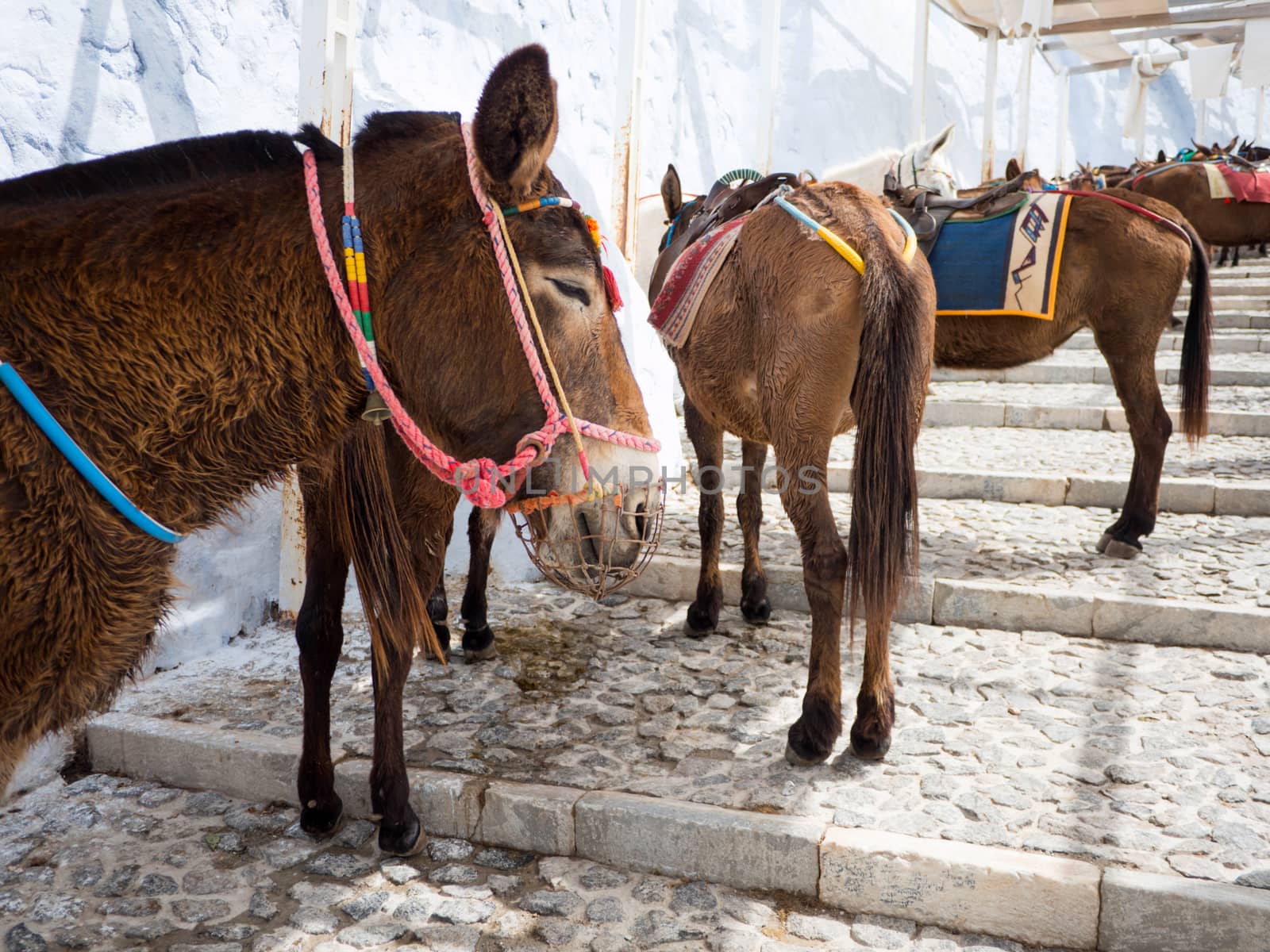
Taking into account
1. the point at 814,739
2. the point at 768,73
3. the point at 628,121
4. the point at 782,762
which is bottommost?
the point at 782,762

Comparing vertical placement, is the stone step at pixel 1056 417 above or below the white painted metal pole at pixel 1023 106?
below

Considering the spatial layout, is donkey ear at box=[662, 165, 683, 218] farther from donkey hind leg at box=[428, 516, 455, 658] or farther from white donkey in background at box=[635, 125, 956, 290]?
donkey hind leg at box=[428, 516, 455, 658]

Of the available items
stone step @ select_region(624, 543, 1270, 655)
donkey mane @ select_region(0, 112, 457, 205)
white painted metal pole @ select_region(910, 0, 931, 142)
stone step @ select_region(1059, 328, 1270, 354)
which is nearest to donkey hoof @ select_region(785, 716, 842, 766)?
stone step @ select_region(624, 543, 1270, 655)

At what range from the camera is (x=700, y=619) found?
Answer: 4.33 meters

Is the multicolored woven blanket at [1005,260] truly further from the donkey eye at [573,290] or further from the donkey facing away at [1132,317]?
the donkey eye at [573,290]

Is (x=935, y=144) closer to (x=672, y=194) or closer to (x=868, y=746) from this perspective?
(x=672, y=194)

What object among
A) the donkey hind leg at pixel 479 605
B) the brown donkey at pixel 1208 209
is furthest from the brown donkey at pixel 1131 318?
the brown donkey at pixel 1208 209

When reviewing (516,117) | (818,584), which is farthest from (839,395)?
(516,117)

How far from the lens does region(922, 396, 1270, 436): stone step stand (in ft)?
25.1

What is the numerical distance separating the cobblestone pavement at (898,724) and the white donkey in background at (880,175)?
2444mm

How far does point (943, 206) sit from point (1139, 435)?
5.81 feet

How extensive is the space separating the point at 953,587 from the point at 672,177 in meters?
2.66

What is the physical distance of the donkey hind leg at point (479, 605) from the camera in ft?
13.3

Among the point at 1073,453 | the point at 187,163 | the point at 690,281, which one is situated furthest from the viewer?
the point at 1073,453
